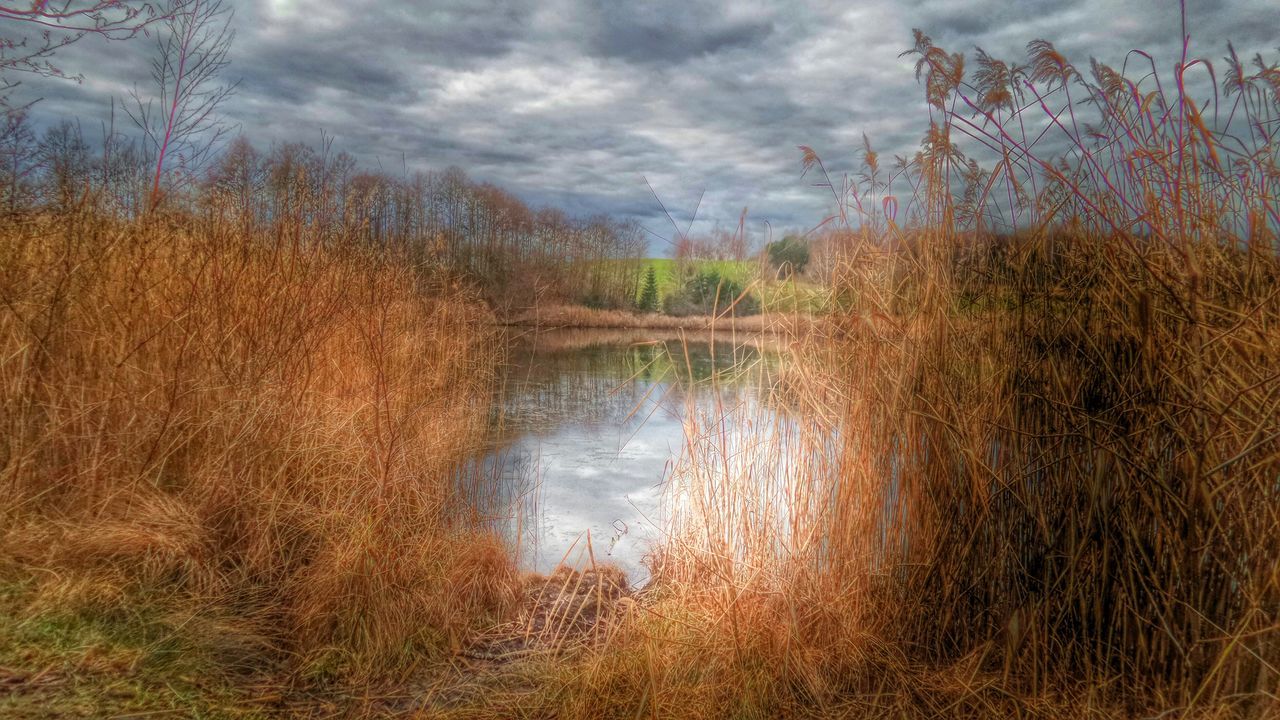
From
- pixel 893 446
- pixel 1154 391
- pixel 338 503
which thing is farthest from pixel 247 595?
pixel 1154 391

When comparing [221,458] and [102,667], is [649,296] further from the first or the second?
[102,667]

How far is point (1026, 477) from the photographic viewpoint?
8.32 feet

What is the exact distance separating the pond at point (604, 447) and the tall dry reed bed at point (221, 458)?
2.74ft

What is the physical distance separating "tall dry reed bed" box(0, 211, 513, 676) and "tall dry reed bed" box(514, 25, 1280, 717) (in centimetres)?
119

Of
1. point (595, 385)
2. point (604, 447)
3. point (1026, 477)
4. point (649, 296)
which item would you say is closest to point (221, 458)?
point (1026, 477)

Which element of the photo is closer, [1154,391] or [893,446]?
[1154,391]

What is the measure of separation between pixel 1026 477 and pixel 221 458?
12.4ft

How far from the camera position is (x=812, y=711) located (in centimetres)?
255

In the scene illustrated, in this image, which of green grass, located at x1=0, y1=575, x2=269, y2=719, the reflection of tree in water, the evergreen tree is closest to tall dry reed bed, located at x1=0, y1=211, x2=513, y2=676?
green grass, located at x1=0, y1=575, x2=269, y2=719

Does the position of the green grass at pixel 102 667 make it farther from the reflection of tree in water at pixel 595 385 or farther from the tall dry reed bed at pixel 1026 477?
the reflection of tree in water at pixel 595 385

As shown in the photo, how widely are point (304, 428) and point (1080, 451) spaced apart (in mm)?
3756

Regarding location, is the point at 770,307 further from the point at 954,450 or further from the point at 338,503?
the point at 338,503

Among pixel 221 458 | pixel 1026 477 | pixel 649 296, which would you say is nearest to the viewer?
pixel 1026 477

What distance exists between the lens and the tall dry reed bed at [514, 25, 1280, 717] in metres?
2.22
